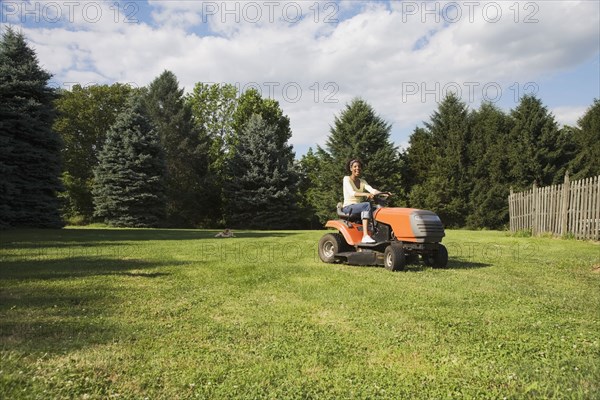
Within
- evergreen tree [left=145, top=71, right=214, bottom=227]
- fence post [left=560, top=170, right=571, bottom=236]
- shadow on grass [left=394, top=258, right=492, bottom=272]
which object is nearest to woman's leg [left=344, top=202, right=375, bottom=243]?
shadow on grass [left=394, top=258, right=492, bottom=272]

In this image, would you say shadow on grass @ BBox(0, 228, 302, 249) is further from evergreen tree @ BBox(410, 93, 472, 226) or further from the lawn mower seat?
evergreen tree @ BBox(410, 93, 472, 226)

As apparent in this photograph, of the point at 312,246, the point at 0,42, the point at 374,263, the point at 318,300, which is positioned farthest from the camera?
the point at 0,42

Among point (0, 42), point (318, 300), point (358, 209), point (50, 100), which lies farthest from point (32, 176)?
point (318, 300)

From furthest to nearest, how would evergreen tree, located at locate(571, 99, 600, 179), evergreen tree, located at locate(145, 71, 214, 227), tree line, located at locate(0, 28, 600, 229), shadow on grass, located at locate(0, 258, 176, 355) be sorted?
evergreen tree, located at locate(145, 71, 214, 227) < evergreen tree, located at locate(571, 99, 600, 179) < tree line, located at locate(0, 28, 600, 229) < shadow on grass, located at locate(0, 258, 176, 355)

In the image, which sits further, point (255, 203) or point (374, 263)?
point (255, 203)

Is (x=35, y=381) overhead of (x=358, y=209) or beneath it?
beneath

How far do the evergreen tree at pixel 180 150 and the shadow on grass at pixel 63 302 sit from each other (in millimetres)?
27247

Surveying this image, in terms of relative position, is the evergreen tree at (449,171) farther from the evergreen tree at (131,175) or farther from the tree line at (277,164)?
the evergreen tree at (131,175)

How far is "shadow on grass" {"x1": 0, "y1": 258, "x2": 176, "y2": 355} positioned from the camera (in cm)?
354

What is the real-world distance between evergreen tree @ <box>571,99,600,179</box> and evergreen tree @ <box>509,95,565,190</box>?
3.11 ft

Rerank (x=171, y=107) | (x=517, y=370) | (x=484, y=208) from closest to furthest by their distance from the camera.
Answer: (x=517, y=370)
(x=484, y=208)
(x=171, y=107)

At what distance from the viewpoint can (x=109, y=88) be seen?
41.0 metres

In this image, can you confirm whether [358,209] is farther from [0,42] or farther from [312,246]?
[0,42]

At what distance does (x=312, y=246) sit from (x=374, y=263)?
13.2 feet
